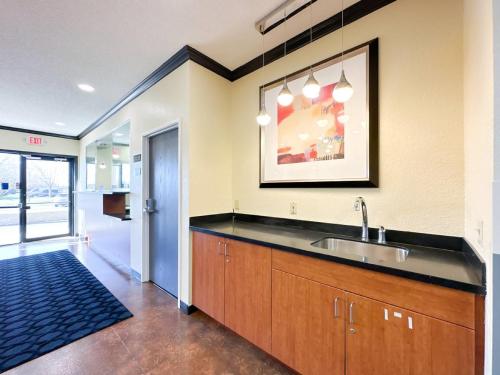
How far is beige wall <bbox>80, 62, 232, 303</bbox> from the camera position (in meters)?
2.33

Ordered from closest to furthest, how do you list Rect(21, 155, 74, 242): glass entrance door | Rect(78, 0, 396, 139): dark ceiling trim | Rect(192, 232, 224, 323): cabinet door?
1. Rect(78, 0, 396, 139): dark ceiling trim
2. Rect(192, 232, 224, 323): cabinet door
3. Rect(21, 155, 74, 242): glass entrance door

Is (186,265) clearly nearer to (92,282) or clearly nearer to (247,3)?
(92,282)

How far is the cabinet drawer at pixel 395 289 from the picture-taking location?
0.90 m

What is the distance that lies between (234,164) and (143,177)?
53.2 inches

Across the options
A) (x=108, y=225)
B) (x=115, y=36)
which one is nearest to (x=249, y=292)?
(x=115, y=36)

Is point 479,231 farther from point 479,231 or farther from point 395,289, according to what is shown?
point 395,289

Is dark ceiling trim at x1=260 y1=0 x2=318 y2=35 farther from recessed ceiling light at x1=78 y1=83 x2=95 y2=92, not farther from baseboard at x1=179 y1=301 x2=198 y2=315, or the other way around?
baseboard at x1=179 y1=301 x2=198 y2=315

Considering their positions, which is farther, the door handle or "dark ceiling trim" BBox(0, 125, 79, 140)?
"dark ceiling trim" BBox(0, 125, 79, 140)

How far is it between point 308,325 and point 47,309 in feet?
9.16

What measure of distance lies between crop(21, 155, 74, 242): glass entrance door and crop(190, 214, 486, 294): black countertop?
5.71m

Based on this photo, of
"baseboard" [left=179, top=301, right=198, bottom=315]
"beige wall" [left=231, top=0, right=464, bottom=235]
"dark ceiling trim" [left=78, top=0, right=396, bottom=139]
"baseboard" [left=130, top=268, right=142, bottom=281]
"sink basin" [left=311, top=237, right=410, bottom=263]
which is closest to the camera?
"beige wall" [left=231, top=0, right=464, bottom=235]

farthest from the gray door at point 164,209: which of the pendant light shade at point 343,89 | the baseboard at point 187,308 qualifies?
the pendant light shade at point 343,89

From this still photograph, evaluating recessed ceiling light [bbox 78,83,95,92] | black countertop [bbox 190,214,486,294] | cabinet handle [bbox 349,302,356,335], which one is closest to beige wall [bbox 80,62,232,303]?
black countertop [bbox 190,214,486,294]

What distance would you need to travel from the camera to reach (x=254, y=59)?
2.46m
